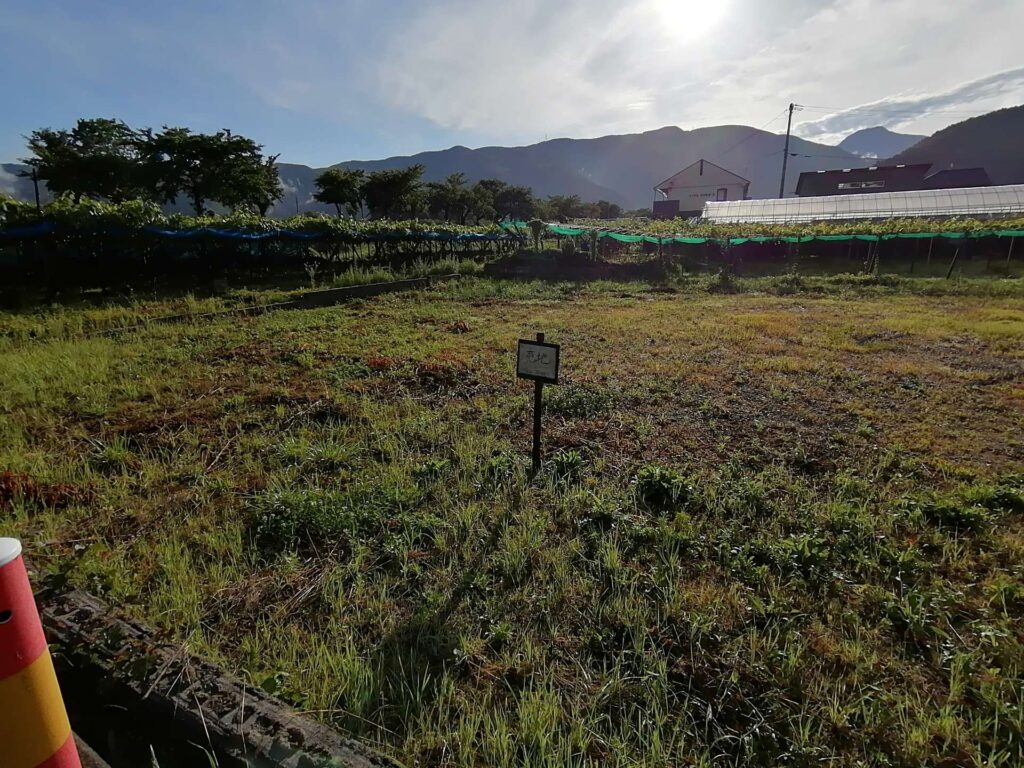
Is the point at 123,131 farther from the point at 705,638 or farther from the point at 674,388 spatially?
the point at 705,638

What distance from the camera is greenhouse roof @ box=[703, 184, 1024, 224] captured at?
30.0 m

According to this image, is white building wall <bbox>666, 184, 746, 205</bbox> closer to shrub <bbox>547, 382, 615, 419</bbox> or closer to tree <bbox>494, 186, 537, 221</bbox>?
tree <bbox>494, 186, 537, 221</bbox>

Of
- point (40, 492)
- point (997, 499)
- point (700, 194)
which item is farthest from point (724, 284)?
point (700, 194)

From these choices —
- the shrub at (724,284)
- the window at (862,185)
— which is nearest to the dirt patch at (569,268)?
the shrub at (724,284)

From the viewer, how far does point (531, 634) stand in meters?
2.25

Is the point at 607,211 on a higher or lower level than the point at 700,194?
lower

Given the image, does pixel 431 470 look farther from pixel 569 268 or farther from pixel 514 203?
pixel 514 203

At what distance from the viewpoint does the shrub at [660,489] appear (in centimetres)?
344

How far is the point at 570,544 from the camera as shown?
2910 millimetres

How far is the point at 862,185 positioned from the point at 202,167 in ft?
204

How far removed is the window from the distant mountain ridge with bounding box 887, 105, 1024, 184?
30.1 m

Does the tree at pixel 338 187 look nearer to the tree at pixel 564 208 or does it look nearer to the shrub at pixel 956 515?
the tree at pixel 564 208

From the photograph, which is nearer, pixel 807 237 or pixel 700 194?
pixel 807 237

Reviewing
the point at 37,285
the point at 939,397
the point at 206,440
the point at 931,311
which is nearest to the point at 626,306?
the point at 931,311
